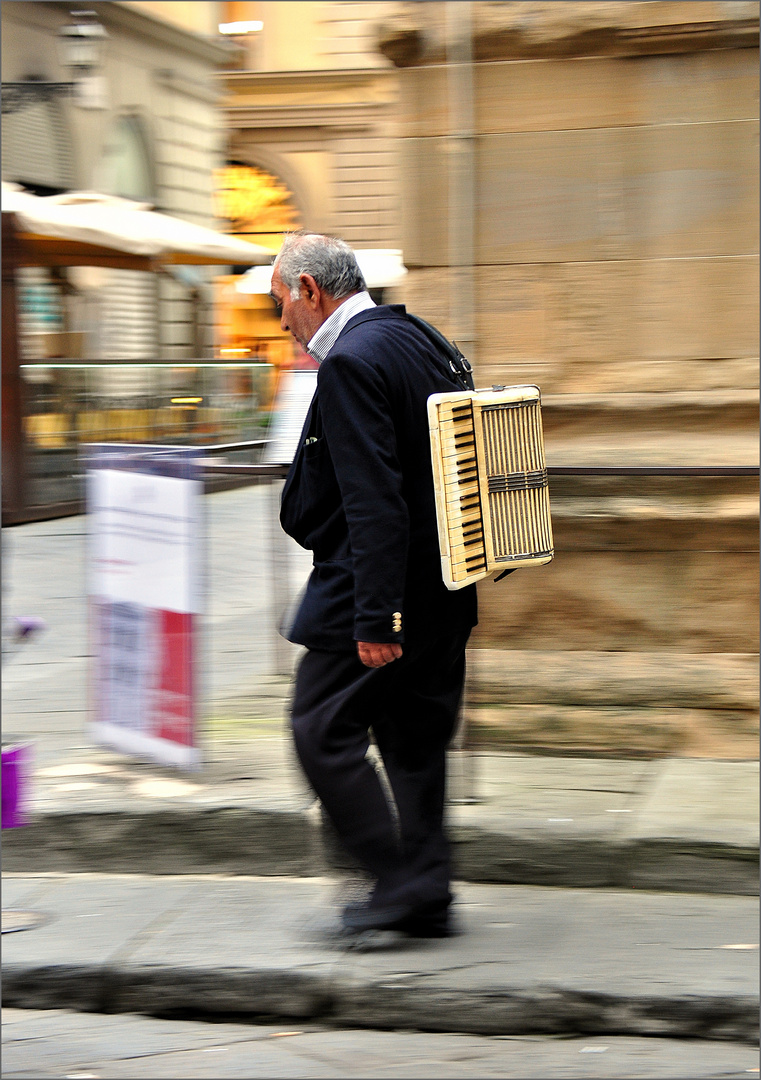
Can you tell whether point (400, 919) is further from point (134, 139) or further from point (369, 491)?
point (134, 139)

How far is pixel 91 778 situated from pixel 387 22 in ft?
9.38

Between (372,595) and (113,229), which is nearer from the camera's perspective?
(372,595)

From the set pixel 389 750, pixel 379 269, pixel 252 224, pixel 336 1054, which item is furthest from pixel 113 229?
pixel 252 224

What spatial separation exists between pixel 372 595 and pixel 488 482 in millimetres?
434

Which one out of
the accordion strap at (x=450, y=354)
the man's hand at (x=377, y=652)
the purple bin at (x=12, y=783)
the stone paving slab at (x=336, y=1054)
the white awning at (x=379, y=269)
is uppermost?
the white awning at (x=379, y=269)

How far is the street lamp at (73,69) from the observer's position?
48.0ft

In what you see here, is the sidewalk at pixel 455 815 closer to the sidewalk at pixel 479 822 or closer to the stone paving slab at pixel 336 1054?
the sidewalk at pixel 479 822

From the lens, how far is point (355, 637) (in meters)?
3.41

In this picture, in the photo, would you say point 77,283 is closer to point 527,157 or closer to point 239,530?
point 239,530

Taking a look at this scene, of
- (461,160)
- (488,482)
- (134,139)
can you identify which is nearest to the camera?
(488,482)

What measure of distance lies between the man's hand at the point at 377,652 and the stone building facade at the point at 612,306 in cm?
176

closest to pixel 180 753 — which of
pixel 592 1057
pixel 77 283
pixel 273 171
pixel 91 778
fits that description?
pixel 91 778

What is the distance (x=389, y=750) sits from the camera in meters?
3.79

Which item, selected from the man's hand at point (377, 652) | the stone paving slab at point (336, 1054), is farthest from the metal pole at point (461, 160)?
the stone paving slab at point (336, 1054)
